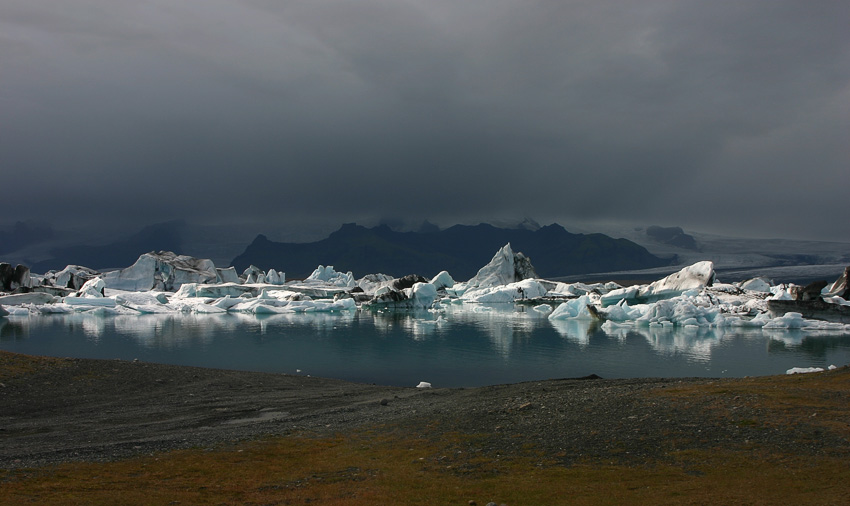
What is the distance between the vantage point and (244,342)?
170 ft

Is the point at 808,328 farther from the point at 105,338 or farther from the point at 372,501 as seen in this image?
the point at 105,338

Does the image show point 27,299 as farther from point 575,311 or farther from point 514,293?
point 514,293

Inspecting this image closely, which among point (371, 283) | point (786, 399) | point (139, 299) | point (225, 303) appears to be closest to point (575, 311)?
point (225, 303)

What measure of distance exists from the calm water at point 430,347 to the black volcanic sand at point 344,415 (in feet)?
34.8

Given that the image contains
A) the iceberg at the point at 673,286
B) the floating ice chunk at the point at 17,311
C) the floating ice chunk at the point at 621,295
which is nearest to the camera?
the floating ice chunk at the point at 17,311

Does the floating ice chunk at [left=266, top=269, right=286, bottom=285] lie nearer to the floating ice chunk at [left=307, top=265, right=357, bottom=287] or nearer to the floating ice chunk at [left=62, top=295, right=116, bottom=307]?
the floating ice chunk at [left=307, top=265, right=357, bottom=287]

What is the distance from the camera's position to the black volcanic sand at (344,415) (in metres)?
13.3

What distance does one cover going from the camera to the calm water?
37.3 metres

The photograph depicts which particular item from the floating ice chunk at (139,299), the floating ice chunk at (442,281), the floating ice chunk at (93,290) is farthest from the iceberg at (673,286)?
the floating ice chunk at (93,290)

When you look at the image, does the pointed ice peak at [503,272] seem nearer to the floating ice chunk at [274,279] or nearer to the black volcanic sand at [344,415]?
the floating ice chunk at [274,279]

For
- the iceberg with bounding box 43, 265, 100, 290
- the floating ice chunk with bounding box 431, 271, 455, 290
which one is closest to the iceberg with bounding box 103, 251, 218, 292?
the iceberg with bounding box 43, 265, 100, 290

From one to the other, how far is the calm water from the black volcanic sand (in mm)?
10604

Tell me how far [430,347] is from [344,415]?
2983cm

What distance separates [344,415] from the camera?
1962 centimetres
